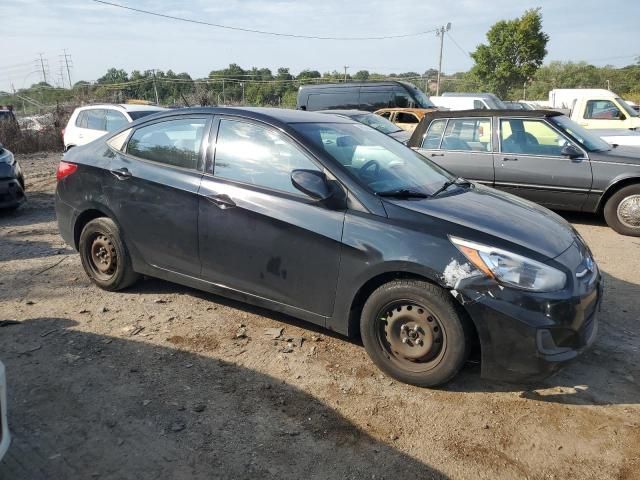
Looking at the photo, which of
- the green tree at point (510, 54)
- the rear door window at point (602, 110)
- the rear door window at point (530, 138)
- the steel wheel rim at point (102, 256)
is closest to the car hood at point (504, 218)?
the steel wheel rim at point (102, 256)

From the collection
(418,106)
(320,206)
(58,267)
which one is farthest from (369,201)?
(418,106)

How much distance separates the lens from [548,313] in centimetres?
281

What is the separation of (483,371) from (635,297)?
2.58 meters

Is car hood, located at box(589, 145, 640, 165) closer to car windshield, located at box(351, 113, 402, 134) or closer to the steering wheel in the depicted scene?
the steering wheel

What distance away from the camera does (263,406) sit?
3000 mm

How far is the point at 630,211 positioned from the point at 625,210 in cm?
6

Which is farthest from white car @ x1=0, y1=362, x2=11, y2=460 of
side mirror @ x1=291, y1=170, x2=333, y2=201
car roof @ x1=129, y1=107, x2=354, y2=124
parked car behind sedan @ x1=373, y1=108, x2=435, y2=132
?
parked car behind sedan @ x1=373, y1=108, x2=435, y2=132

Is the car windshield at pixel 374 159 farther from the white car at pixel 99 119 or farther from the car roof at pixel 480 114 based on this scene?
the white car at pixel 99 119

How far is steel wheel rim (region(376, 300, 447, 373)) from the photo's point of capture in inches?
120

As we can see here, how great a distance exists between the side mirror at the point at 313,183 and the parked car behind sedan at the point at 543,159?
5.08m

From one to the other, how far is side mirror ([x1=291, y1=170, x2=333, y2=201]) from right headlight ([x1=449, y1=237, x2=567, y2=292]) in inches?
36.7

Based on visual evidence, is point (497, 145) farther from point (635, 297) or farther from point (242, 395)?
point (242, 395)

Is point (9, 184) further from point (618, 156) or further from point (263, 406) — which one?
point (618, 156)

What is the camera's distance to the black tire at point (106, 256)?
172 inches
